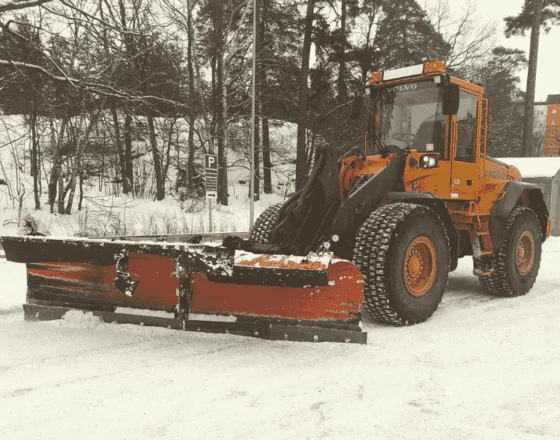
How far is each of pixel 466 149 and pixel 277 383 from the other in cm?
365

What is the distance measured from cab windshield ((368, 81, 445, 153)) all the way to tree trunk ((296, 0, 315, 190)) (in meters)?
17.1

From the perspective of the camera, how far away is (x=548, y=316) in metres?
5.25

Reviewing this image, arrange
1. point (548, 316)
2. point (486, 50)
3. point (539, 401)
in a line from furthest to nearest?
point (486, 50) < point (548, 316) < point (539, 401)

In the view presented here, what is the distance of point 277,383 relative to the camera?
10.9 ft

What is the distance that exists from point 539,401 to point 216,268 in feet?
7.20

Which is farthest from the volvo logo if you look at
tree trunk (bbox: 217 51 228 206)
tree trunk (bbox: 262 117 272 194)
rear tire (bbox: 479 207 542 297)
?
tree trunk (bbox: 262 117 272 194)

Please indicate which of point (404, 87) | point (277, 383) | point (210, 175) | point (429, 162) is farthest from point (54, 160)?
point (277, 383)

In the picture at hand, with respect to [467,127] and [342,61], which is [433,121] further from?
[342,61]

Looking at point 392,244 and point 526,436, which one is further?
point 392,244

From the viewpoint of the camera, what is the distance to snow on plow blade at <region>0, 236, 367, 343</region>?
381cm

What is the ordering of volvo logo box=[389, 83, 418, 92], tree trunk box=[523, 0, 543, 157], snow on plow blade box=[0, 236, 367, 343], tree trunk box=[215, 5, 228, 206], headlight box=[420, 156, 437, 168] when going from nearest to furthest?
snow on plow blade box=[0, 236, 367, 343]
headlight box=[420, 156, 437, 168]
volvo logo box=[389, 83, 418, 92]
tree trunk box=[215, 5, 228, 206]
tree trunk box=[523, 0, 543, 157]

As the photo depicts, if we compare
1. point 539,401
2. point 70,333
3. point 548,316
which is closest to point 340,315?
point 539,401

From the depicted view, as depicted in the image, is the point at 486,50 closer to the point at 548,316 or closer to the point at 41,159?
the point at 41,159

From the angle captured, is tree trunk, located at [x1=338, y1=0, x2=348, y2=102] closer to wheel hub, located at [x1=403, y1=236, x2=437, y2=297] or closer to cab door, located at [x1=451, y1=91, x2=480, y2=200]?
cab door, located at [x1=451, y1=91, x2=480, y2=200]
